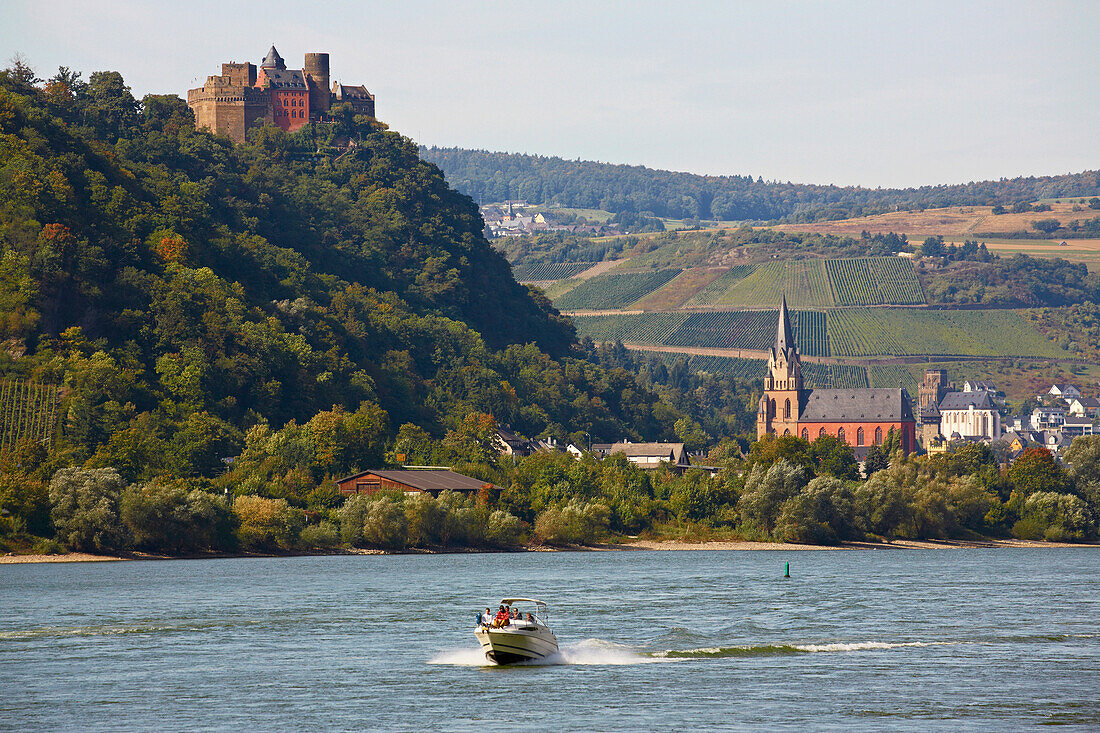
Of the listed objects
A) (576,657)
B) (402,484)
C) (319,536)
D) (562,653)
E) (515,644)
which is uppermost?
(515,644)

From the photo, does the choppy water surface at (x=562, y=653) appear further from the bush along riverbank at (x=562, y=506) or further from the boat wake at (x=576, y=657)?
the bush along riverbank at (x=562, y=506)

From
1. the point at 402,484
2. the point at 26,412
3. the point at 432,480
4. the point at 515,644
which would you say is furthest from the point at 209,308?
the point at 515,644

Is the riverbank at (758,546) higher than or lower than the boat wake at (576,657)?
lower

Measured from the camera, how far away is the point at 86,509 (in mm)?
97500

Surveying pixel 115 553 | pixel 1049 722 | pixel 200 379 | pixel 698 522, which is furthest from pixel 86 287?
pixel 1049 722

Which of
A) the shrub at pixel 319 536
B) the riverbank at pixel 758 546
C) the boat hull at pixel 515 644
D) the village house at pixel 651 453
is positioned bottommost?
the riverbank at pixel 758 546

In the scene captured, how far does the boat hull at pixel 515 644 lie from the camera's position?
51.6 meters

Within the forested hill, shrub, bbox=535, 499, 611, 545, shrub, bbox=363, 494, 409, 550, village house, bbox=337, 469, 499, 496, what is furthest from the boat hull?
shrub, bbox=535, 499, 611, 545

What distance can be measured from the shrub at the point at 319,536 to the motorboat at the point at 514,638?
5750 centimetres

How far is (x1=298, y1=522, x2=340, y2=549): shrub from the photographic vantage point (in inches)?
4309

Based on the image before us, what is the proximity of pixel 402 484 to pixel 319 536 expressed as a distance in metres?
9.29

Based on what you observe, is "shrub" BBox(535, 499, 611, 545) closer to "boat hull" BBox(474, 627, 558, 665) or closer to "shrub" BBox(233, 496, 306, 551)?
"shrub" BBox(233, 496, 306, 551)

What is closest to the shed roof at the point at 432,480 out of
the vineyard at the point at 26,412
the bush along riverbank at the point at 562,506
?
the bush along riverbank at the point at 562,506

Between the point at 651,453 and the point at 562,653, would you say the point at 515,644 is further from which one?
the point at 651,453
